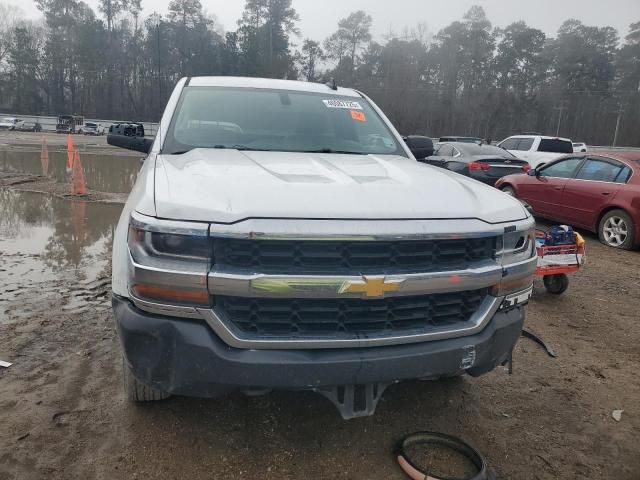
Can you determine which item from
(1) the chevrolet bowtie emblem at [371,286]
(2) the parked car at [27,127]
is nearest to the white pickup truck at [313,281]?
(1) the chevrolet bowtie emblem at [371,286]

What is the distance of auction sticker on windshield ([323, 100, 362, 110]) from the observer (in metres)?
4.12

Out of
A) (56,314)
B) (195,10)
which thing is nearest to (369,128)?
(56,314)

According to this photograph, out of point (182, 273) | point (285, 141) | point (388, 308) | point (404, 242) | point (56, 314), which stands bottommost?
point (56, 314)

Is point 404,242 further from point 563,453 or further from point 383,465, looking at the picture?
point 563,453

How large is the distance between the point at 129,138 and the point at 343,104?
71.7 inches

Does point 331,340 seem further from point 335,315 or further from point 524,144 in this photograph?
point 524,144

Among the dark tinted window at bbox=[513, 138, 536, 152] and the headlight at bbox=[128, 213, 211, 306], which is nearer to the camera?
the headlight at bbox=[128, 213, 211, 306]

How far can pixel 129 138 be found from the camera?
4277 mm

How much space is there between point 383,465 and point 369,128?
2.52 metres

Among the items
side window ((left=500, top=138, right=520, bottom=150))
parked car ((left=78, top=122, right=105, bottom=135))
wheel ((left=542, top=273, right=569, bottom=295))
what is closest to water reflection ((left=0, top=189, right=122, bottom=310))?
wheel ((left=542, top=273, right=569, bottom=295))

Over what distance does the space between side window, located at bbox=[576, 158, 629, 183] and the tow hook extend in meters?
7.40

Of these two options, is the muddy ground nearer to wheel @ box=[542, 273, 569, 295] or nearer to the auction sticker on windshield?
wheel @ box=[542, 273, 569, 295]

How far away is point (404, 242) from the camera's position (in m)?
2.18

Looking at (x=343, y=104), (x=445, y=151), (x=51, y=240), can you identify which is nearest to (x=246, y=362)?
(x=343, y=104)
